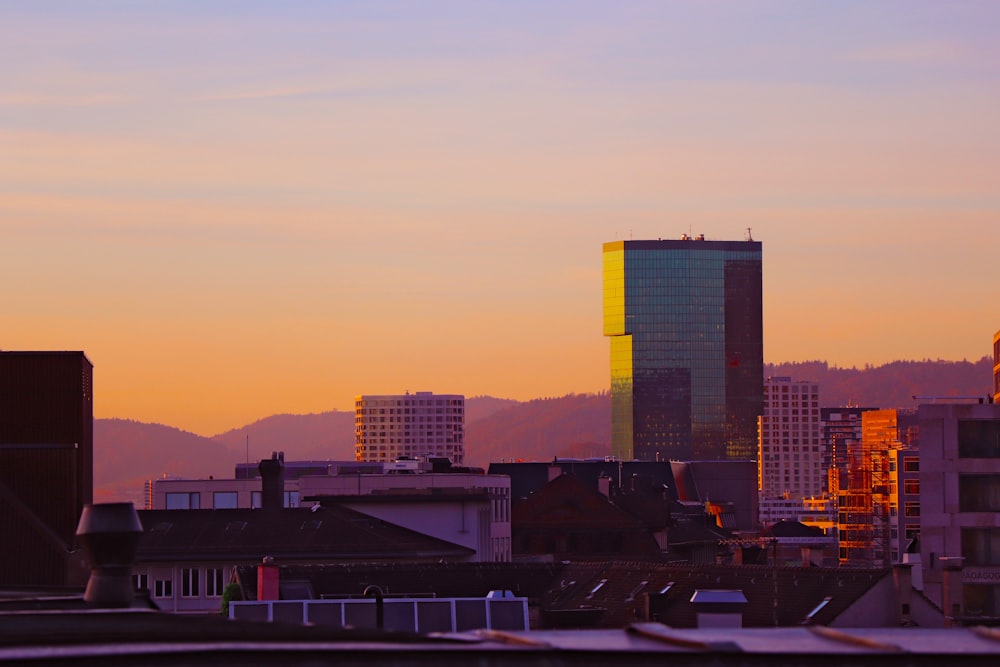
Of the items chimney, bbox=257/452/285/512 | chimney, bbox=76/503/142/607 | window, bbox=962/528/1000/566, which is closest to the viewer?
chimney, bbox=76/503/142/607

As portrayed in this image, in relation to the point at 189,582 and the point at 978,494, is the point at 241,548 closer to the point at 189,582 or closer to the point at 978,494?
the point at 189,582

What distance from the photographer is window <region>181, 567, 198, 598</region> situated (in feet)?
350

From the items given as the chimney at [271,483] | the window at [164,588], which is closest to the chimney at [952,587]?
the window at [164,588]

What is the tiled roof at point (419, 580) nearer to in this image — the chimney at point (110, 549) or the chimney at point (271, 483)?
the chimney at point (271, 483)

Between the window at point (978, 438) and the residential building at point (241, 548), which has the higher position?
the window at point (978, 438)

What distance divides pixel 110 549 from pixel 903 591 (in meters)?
45.3

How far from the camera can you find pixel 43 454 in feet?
255

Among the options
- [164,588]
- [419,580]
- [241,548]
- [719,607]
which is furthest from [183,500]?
[719,607]

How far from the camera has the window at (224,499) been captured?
161 m

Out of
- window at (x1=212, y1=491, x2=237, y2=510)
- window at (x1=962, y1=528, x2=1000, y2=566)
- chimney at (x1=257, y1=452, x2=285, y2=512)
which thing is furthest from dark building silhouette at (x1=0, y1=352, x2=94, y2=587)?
window at (x1=212, y1=491, x2=237, y2=510)

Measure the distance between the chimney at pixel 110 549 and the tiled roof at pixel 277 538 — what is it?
268 feet

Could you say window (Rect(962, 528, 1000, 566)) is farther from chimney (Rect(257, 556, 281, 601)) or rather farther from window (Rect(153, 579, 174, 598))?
window (Rect(153, 579, 174, 598))

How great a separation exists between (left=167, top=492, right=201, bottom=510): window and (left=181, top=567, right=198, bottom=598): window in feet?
161

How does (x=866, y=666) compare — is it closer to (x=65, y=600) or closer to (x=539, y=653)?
(x=539, y=653)
